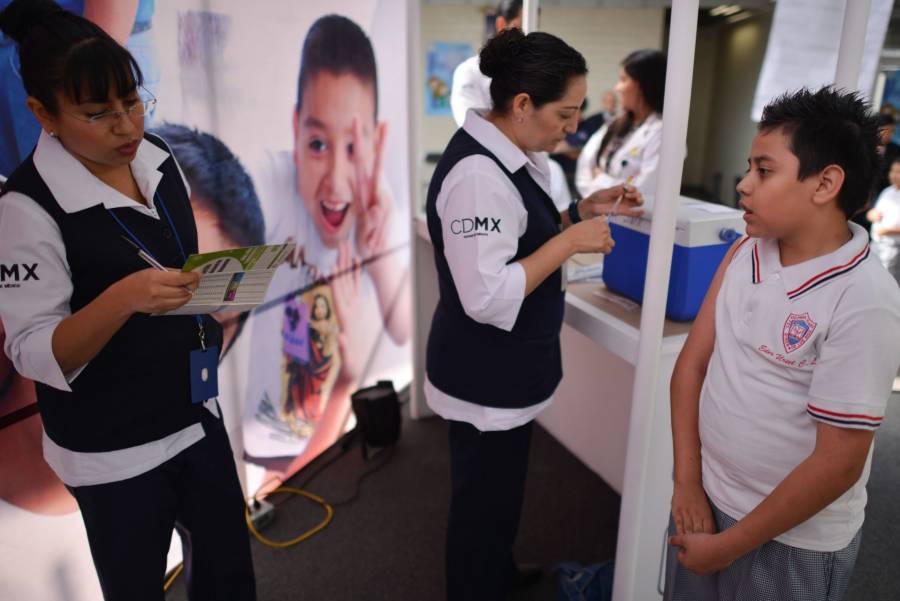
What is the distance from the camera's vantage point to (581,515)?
2164 millimetres

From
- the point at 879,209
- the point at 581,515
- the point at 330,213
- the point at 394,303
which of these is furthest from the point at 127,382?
the point at 879,209

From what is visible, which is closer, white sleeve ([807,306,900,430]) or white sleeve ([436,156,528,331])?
white sleeve ([807,306,900,430])

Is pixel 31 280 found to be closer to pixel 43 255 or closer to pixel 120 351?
pixel 43 255

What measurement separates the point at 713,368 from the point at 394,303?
223 centimetres

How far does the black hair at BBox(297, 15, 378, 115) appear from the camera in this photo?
218 cm

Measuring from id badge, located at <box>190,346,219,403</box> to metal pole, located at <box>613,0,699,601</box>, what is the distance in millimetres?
887

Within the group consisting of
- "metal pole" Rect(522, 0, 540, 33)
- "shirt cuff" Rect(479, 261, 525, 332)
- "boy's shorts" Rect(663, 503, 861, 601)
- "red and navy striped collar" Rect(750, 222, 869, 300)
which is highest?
"metal pole" Rect(522, 0, 540, 33)

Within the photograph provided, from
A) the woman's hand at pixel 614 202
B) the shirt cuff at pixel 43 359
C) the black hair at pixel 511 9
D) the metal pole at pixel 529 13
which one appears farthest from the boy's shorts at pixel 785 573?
the black hair at pixel 511 9

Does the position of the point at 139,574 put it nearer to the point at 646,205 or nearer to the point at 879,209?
the point at 646,205

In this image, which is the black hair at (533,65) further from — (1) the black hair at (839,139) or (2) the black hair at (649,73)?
(2) the black hair at (649,73)

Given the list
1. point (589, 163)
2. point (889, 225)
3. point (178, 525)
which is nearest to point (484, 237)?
point (178, 525)

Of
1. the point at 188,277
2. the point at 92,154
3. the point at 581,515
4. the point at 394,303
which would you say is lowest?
the point at 581,515

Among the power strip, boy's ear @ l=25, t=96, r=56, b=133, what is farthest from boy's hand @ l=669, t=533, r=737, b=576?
the power strip

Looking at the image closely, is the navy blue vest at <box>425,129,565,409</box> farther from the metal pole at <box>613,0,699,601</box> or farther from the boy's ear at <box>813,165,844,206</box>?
the boy's ear at <box>813,165,844,206</box>
